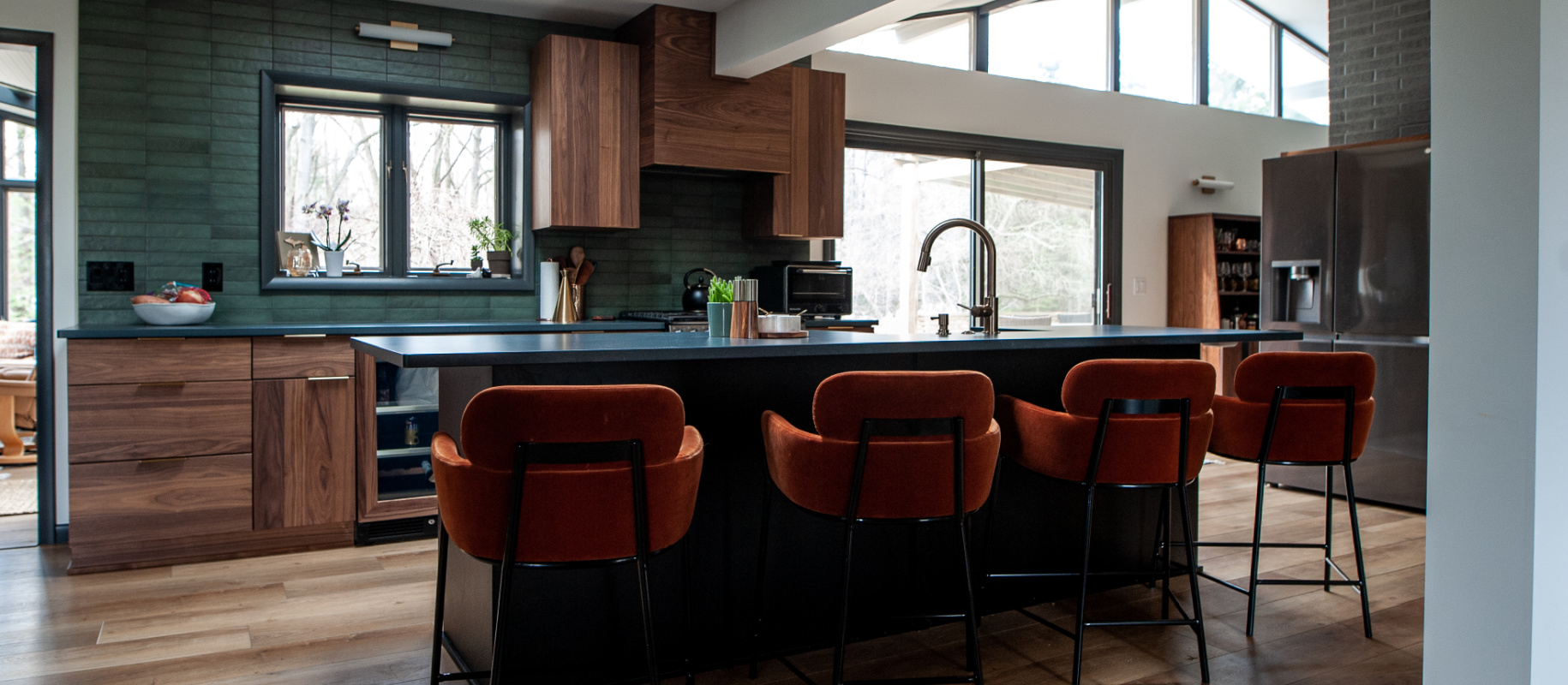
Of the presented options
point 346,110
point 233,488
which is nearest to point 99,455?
point 233,488

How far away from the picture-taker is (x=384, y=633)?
9.23 ft

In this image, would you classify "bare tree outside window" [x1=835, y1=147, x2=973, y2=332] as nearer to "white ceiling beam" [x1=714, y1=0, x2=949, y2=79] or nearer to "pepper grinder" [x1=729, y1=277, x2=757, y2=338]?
"white ceiling beam" [x1=714, y1=0, x2=949, y2=79]

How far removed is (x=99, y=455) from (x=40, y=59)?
1.65 m

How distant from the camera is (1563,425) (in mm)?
1555

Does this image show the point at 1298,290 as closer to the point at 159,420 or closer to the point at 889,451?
the point at 889,451

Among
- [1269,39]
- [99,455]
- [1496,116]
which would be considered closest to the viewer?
[1496,116]

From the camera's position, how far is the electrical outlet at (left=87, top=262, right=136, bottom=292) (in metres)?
3.85

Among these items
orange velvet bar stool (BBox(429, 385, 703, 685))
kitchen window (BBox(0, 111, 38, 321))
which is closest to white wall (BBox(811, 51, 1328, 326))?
orange velvet bar stool (BBox(429, 385, 703, 685))

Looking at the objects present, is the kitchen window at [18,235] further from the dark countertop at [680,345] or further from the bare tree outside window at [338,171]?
the dark countertop at [680,345]

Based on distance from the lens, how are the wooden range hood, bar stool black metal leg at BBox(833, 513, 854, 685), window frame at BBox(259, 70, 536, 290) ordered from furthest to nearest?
1. the wooden range hood
2. window frame at BBox(259, 70, 536, 290)
3. bar stool black metal leg at BBox(833, 513, 854, 685)

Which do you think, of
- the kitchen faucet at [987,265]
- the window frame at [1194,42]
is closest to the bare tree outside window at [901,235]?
the window frame at [1194,42]

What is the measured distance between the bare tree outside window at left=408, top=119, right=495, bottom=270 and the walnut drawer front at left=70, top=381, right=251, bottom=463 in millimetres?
1255

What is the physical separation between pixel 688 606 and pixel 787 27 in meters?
2.69

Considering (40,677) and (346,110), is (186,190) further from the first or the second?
(40,677)
